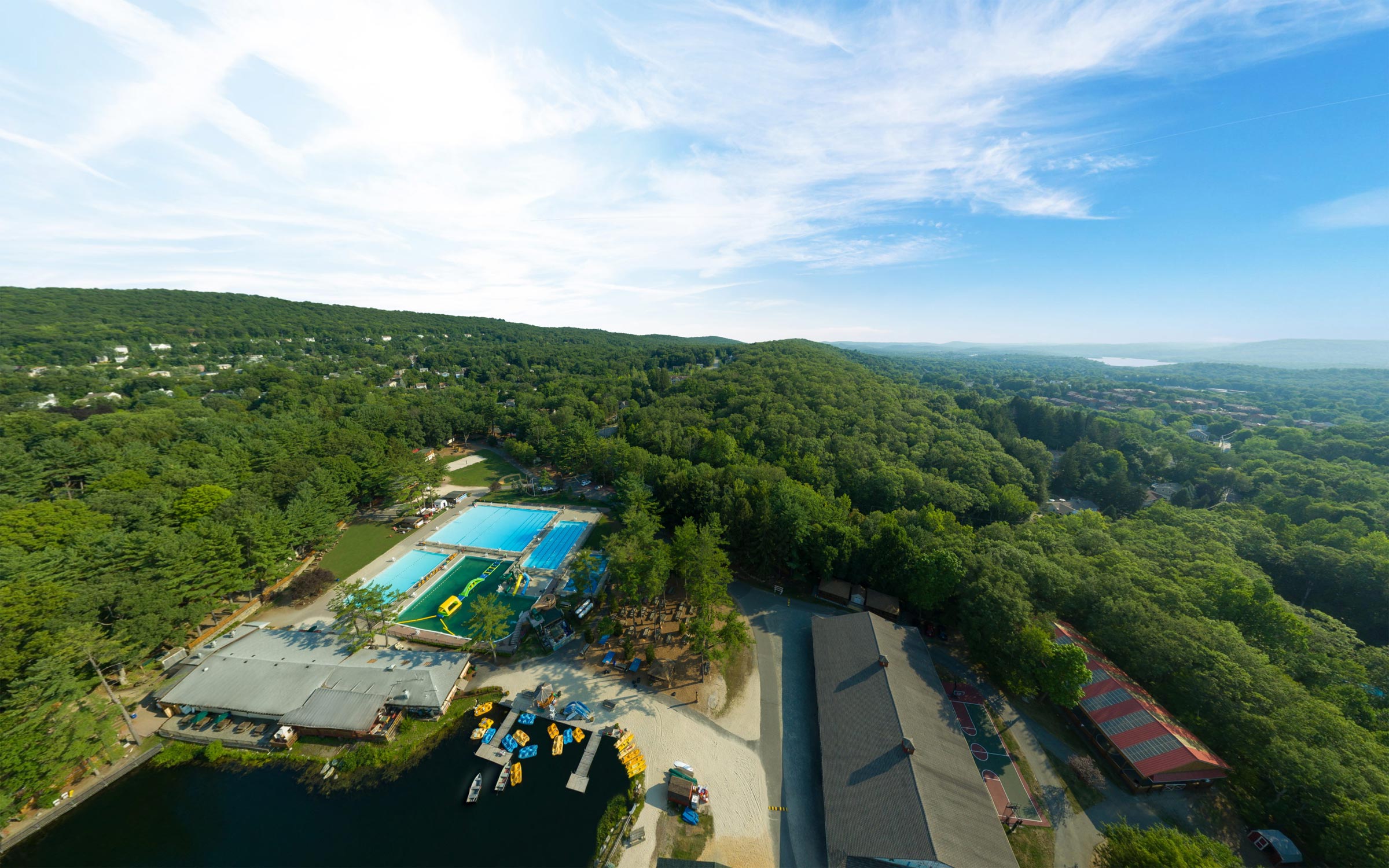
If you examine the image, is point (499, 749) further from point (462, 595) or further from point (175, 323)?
point (175, 323)

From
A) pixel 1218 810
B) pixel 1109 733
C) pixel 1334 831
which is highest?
pixel 1334 831

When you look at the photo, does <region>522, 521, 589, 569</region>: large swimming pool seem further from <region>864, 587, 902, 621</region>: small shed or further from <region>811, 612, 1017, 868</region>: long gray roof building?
<region>864, 587, 902, 621</region>: small shed

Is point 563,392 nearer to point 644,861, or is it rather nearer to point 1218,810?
point 644,861

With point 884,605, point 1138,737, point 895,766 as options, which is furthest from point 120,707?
point 1138,737

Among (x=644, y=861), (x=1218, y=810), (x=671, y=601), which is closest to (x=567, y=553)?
(x=671, y=601)

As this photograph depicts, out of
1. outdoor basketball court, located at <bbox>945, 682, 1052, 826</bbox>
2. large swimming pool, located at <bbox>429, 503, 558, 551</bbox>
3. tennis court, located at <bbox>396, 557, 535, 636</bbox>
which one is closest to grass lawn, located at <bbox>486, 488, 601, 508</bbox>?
large swimming pool, located at <bbox>429, 503, 558, 551</bbox>

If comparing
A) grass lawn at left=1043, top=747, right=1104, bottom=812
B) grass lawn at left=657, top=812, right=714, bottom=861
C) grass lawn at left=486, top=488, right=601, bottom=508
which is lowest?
grass lawn at left=1043, top=747, right=1104, bottom=812
